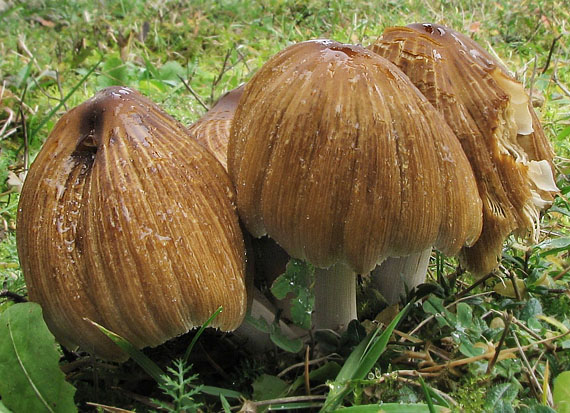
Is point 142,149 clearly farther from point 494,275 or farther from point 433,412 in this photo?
point 494,275

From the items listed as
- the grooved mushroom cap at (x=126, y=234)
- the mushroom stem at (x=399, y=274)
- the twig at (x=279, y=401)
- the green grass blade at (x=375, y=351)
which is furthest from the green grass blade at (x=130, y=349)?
the mushroom stem at (x=399, y=274)

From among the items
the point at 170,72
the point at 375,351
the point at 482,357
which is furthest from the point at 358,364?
the point at 170,72

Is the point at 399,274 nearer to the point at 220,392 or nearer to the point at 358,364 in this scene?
the point at 358,364

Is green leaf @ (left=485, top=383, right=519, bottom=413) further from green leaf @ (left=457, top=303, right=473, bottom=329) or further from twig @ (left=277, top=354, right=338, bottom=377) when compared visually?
twig @ (left=277, top=354, right=338, bottom=377)

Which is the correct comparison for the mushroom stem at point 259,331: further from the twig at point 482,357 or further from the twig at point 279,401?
the twig at point 482,357

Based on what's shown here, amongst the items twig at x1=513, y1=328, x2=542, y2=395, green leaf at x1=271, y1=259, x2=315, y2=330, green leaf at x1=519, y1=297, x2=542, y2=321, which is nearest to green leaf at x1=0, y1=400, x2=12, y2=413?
green leaf at x1=271, y1=259, x2=315, y2=330

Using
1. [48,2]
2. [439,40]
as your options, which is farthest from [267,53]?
[48,2]
